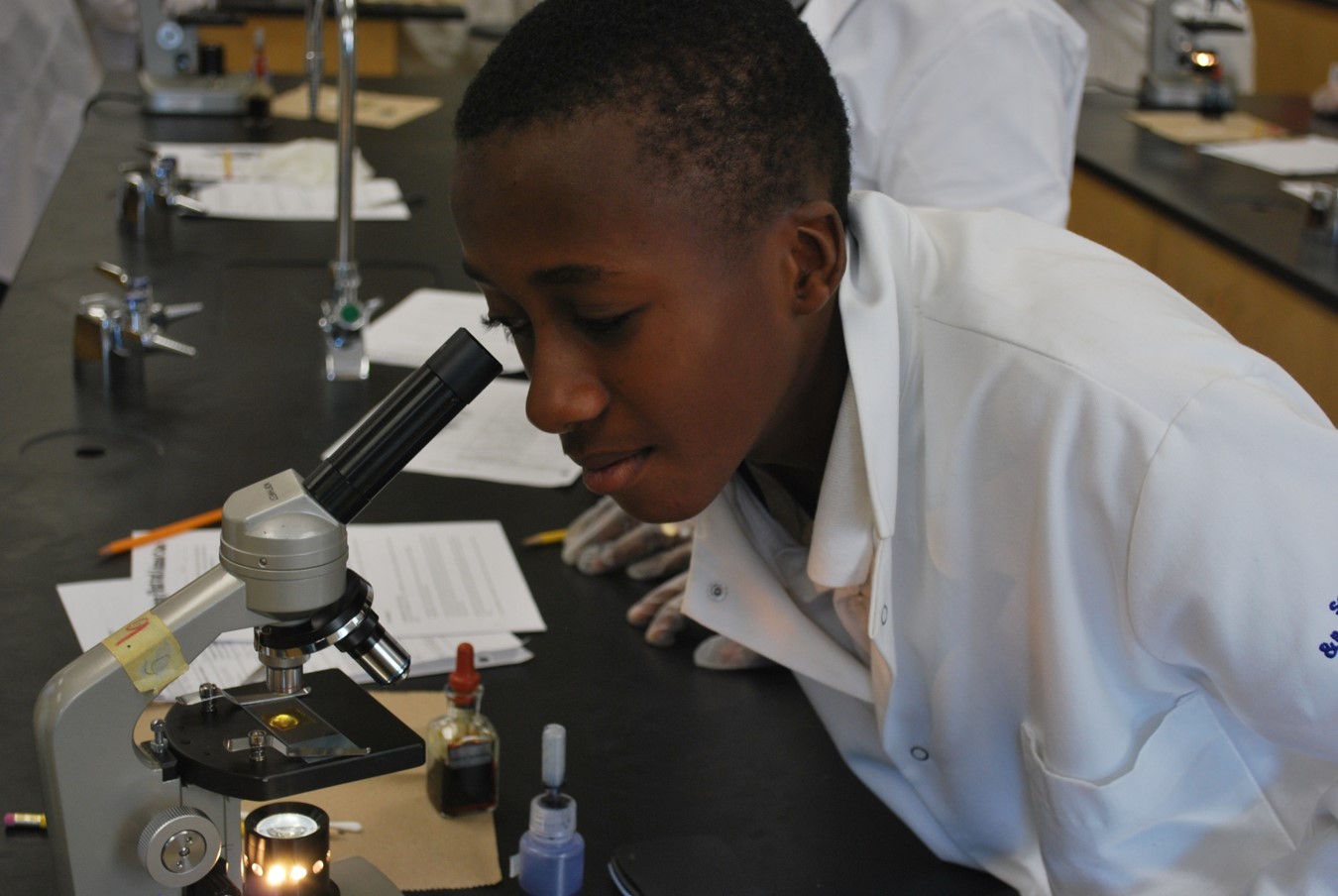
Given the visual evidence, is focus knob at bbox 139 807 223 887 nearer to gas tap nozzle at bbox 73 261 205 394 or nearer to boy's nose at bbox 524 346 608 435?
boy's nose at bbox 524 346 608 435

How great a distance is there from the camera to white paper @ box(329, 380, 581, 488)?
69.3 inches

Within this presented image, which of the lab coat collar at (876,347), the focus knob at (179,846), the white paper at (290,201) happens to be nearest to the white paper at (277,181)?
the white paper at (290,201)

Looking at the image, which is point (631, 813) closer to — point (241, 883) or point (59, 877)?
point (241, 883)

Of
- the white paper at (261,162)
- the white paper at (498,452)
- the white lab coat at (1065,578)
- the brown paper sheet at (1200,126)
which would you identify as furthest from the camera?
the brown paper sheet at (1200,126)

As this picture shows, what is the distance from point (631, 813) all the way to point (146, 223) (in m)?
1.76

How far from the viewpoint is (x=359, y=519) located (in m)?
1.62

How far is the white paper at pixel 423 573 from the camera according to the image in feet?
4.66

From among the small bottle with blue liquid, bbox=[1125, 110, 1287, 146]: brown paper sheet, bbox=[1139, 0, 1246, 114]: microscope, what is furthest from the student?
bbox=[1139, 0, 1246, 114]: microscope

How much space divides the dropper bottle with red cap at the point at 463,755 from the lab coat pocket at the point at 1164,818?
0.43 metres

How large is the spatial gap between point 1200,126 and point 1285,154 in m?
0.30

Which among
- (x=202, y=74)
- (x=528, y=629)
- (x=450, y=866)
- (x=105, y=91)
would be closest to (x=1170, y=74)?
(x=202, y=74)

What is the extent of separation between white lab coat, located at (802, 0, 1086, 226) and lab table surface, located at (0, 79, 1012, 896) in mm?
700

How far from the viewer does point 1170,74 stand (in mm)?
3885

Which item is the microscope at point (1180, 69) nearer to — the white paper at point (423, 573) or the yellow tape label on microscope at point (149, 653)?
the white paper at point (423, 573)
